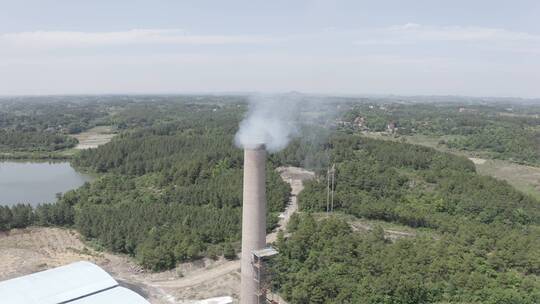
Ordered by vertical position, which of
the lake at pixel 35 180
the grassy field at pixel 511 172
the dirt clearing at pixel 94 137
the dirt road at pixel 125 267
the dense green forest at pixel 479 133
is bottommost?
the lake at pixel 35 180

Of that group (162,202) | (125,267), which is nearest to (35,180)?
(162,202)

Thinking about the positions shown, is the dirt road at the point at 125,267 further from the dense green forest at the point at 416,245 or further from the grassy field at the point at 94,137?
the grassy field at the point at 94,137

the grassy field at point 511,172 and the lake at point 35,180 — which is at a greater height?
the grassy field at point 511,172

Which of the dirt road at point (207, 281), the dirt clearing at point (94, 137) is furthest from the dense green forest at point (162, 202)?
the dirt clearing at point (94, 137)

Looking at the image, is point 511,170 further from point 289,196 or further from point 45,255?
point 45,255

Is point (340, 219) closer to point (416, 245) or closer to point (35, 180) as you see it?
point (416, 245)
